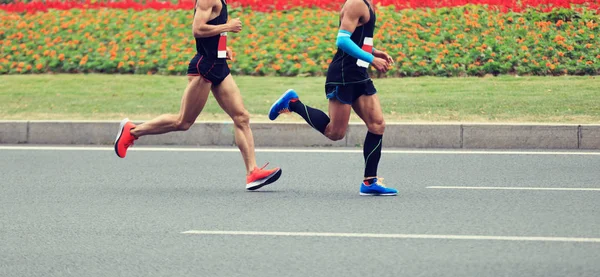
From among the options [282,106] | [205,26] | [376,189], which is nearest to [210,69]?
[205,26]

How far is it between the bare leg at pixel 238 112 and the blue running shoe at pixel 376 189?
33.3 inches

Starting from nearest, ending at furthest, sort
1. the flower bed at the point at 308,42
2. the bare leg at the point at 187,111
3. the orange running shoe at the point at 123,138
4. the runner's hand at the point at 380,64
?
the runner's hand at the point at 380,64
the bare leg at the point at 187,111
the orange running shoe at the point at 123,138
the flower bed at the point at 308,42

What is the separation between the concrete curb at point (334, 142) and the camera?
38.6 feet

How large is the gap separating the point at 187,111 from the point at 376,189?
1.55 m

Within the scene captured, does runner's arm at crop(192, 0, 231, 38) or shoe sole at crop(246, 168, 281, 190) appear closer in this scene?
runner's arm at crop(192, 0, 231, 38)

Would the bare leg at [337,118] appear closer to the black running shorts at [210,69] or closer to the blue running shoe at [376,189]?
the blue running shoe at [376,189]

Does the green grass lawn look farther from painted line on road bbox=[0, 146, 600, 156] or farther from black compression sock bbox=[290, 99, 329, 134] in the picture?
black compression sock bbox=[290, 99, 329, 134]

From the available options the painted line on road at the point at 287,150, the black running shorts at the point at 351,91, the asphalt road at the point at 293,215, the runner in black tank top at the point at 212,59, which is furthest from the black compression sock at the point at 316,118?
the painted line on road at the point at 287,150

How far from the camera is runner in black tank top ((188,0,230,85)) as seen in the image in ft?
28.2

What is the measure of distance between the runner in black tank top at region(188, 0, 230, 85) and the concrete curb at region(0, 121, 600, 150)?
350 centimetres

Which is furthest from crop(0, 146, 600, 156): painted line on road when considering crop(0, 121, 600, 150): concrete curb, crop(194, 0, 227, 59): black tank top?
crop(194, 0, 227, 59): black tank top

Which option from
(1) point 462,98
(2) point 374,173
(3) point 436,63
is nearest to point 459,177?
(2) point 374,173

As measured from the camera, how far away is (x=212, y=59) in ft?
28.3

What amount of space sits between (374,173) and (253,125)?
388 centimetres
